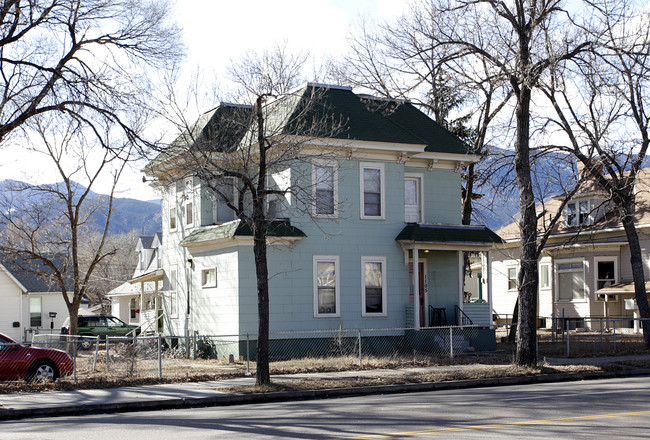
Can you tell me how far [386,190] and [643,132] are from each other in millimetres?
9745

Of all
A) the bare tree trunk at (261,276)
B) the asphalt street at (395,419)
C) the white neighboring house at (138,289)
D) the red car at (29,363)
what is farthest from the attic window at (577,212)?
the red car at (29,363)

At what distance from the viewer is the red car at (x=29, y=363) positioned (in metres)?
18.6

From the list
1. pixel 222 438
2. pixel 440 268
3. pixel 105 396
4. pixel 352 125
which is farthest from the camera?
pixel 440 268

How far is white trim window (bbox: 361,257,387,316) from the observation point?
26.6 metres

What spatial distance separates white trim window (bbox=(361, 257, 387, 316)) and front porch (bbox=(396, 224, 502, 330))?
1004 mm

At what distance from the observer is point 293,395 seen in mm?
17016

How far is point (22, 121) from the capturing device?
19703 mm

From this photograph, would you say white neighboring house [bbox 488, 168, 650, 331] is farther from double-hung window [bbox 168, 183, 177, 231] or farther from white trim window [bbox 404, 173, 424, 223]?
double-hung window [bbox 168, 183, 177, 231]

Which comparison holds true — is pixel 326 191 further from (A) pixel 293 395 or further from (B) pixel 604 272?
(B) pixel 604 272

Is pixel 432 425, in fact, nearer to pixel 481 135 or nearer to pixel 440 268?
pixel 440 268

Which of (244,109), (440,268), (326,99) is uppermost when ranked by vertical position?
(326,99)

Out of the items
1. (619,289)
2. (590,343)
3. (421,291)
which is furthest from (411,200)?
(619,289)

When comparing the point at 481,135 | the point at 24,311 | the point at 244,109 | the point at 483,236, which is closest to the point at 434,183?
the point at 483,236

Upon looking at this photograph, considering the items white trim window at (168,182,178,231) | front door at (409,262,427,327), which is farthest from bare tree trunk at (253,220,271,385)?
white trim window at (168,182,178,231)
